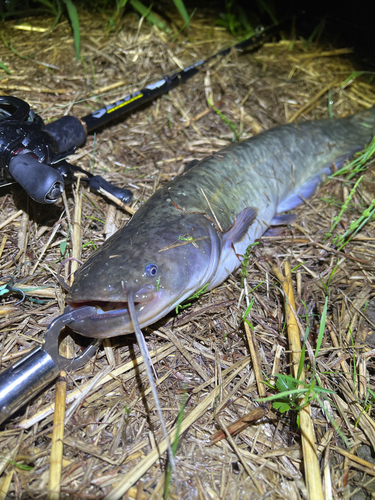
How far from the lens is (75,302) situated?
1.65m

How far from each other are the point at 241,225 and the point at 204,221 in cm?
31

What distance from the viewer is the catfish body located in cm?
166

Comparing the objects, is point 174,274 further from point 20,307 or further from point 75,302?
point 20,307

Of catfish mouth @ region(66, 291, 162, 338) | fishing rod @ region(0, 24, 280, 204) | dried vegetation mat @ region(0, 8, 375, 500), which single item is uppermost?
fishing rod @ region(0, 24, 280, 204)

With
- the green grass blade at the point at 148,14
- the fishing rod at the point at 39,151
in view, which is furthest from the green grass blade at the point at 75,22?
the fishing rod at the point at 39,151

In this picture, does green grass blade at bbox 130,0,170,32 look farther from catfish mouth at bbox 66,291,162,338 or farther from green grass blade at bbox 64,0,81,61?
catfish mouth at bbox 66,291,162,338

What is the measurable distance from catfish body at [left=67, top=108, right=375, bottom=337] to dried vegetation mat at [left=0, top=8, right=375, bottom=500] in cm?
21

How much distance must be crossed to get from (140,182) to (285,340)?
1512mm

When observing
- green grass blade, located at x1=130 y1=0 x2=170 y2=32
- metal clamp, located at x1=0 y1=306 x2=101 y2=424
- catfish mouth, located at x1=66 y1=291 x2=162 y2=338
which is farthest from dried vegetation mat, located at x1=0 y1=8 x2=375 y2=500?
green grass blade, located at x1=130 y1=0 x2=170 y2=32

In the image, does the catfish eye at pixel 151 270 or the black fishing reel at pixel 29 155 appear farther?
the black fishing reel at pixel 29 155

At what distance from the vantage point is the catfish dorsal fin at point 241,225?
2.22m

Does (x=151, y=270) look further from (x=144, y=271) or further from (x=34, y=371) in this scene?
(x=34, y=371)

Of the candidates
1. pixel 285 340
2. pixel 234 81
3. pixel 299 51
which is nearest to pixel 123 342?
pixel 285 340

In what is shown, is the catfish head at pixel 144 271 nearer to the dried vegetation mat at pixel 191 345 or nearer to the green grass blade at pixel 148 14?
the dried vegetation mat at pixel 191 345
